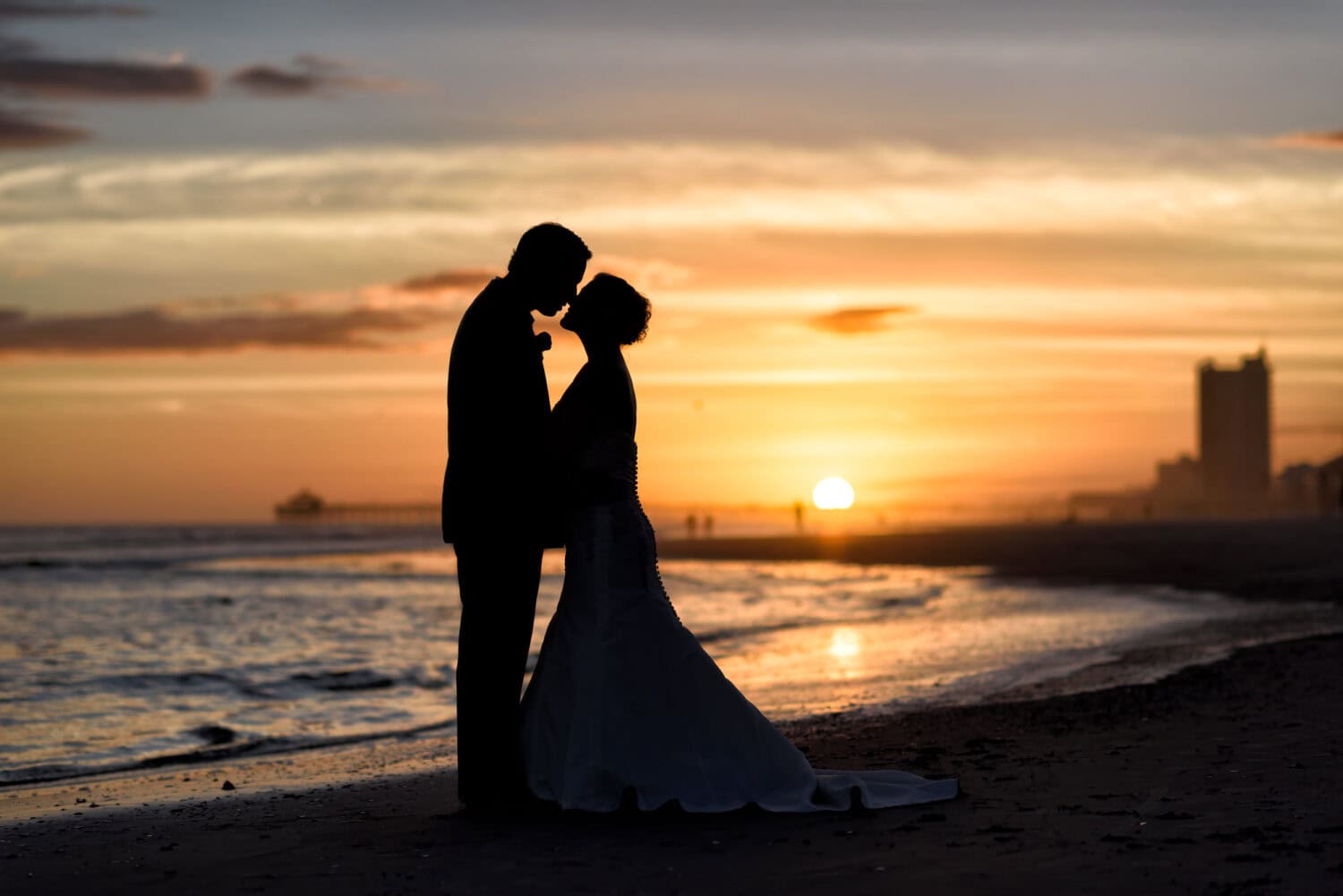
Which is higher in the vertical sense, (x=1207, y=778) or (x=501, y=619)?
(x=501, y=619)

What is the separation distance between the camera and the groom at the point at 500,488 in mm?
6293

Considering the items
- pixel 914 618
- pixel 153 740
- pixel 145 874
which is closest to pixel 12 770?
→ pixel 153 740

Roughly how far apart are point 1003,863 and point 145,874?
333 cm

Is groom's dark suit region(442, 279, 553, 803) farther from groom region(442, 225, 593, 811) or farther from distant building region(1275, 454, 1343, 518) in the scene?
distant building region(1275, 454, 1343, 518)

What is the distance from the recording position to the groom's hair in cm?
622

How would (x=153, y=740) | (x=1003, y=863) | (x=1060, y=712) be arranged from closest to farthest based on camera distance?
(x=1003, y=863) → (x=1060, y=712) → (x=153, y=740)

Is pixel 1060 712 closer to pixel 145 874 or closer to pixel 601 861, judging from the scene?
pixel 601 861

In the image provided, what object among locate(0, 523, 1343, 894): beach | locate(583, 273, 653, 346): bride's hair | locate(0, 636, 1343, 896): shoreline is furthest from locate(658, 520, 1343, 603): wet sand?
locate(583, 273, 653, 346): bride's hair

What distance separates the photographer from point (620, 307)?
6.40 meters

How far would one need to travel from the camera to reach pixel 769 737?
6.27m

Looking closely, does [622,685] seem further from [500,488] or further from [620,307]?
[620,307]

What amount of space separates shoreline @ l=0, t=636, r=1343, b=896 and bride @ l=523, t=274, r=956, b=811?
16 cm

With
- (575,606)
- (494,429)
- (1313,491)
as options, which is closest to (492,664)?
(575,606)

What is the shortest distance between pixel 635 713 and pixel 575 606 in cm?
61
